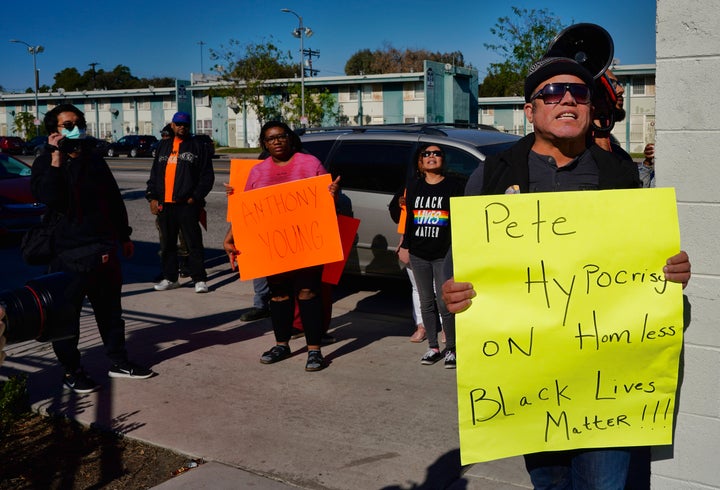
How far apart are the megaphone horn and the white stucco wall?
86cm

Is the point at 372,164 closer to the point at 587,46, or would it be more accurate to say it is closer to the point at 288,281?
the point at 288,281

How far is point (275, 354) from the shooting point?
6.31m

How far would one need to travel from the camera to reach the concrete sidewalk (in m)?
4.23

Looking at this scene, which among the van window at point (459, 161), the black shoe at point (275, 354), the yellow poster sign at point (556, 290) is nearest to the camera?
the yellow poster sign at point (556, 290)

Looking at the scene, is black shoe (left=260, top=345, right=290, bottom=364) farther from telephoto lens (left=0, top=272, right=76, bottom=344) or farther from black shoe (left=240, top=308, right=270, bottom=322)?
telephoto lens (left=0, top=272, right=76, bottom=344)

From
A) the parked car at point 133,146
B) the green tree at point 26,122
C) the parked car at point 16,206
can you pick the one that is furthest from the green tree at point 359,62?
the parked car at point 16,206

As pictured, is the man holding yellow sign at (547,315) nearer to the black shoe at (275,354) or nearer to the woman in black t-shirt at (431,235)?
the woman in black t-shirt at (431,235)

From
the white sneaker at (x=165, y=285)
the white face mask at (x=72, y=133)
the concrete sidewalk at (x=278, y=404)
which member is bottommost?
the concrete sidewalk at (x=278, y=404)

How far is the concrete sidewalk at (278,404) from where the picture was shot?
13.9 feet

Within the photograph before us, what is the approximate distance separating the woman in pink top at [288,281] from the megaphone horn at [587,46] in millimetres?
2513

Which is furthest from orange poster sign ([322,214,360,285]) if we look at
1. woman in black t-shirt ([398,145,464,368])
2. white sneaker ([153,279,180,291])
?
white sneaker ([153,279,180,291])

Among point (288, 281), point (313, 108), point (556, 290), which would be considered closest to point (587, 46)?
point (556, 290)

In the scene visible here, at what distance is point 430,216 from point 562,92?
340 centimetres

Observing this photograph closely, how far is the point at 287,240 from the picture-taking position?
6.07 m
